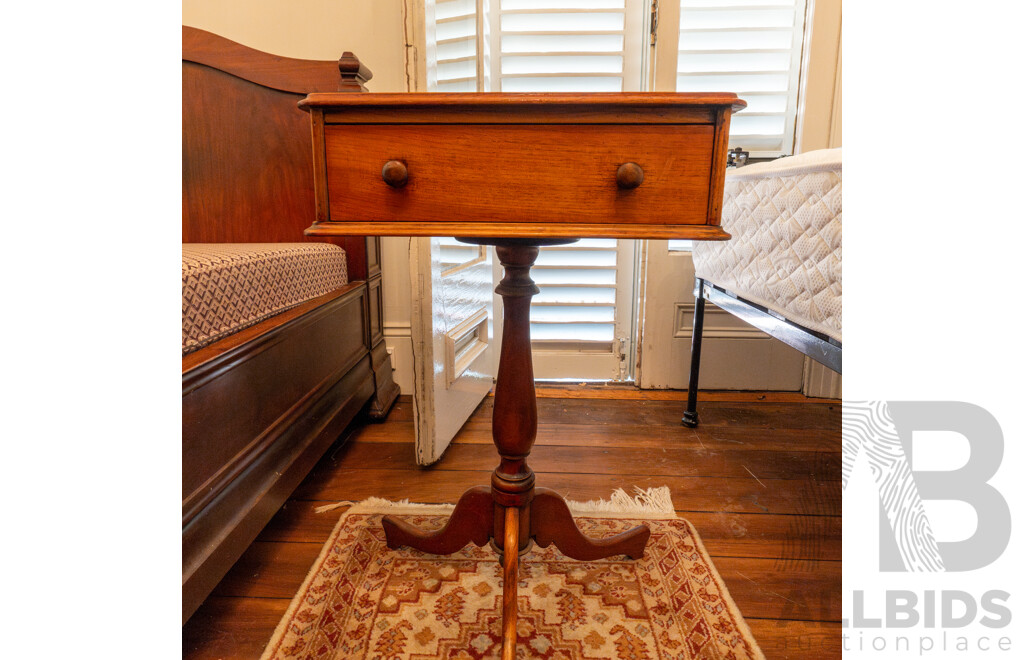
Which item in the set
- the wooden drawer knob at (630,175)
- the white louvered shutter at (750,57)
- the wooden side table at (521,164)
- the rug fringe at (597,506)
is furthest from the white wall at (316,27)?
the wooden drawer knob at (630,175)

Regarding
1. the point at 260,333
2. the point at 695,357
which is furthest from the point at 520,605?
the point at 695,357

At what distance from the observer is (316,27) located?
5.74 ft

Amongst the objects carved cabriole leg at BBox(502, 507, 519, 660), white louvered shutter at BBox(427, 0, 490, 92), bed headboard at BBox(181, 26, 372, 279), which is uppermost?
white louvered shutter at BBox(427, 0, 490, 92)

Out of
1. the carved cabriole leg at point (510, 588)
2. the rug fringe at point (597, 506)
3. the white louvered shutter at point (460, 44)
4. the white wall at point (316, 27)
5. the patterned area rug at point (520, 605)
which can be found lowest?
the patterned area rug at point (520, 605)

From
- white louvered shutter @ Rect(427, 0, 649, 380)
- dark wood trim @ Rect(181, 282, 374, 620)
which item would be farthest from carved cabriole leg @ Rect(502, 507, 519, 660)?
white louvered shutter @ Rect(427, 0, 649, 380)

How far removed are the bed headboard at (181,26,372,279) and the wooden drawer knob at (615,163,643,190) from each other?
115 centimetres

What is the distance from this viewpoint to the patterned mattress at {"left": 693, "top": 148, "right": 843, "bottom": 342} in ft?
2.82

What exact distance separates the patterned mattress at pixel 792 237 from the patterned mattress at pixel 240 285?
3.24 feet

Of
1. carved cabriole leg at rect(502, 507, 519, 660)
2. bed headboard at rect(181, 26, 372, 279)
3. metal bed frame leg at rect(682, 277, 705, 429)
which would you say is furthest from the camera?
metal bed frame leg at rect(682, 277, 705, 429)

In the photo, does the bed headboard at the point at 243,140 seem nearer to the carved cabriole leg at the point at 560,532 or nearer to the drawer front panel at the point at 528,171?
the drawer front panel at the point at 528,171

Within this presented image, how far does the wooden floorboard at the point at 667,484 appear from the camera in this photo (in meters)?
0.91

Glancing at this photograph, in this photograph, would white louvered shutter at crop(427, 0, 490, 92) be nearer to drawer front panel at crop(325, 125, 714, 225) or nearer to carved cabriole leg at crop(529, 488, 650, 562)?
drawer front panel at crop(325, 125, 714, 225)

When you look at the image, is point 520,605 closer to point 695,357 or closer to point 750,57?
point 695,357

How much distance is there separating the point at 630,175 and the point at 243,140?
4.27 ft
